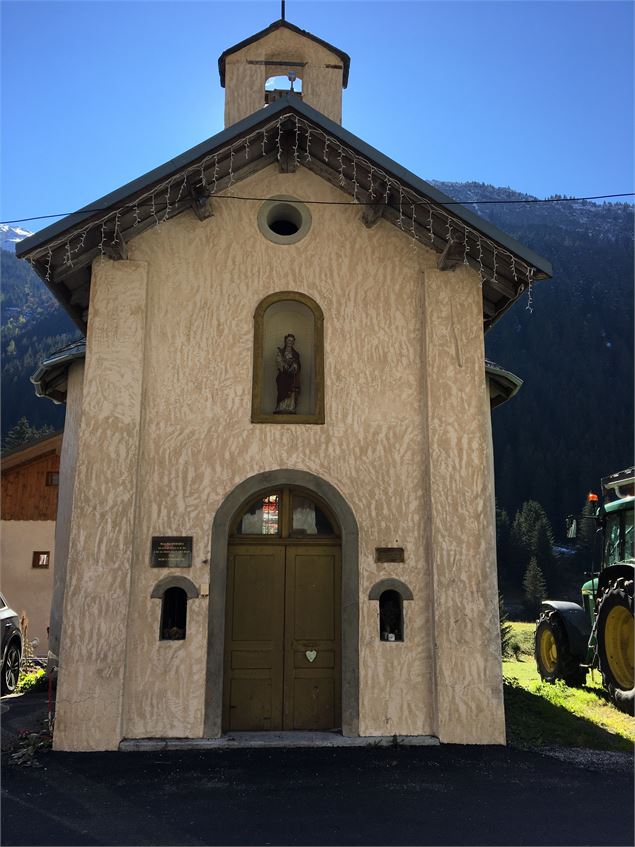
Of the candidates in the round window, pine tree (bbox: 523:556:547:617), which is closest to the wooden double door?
the round window

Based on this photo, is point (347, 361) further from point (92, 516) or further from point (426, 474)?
point (92, 516)

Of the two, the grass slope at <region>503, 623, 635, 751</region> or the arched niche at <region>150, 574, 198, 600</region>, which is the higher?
the arched niche at <region>150, 574, 198, 600</region>

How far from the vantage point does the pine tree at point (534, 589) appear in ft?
185

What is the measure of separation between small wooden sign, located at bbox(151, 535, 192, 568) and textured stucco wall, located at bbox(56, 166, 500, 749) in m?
0.08

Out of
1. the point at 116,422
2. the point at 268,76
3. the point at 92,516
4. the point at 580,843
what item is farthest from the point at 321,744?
the point at 268,76

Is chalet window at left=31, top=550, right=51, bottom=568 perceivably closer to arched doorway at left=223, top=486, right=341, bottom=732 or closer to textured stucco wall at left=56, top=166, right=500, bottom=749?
textured stucco wall at left=56, top=166, right=500, bottom=749

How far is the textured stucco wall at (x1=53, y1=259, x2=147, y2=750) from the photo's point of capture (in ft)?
25.4

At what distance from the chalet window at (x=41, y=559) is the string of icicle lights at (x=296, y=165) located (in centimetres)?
1553

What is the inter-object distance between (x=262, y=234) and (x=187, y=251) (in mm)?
1001

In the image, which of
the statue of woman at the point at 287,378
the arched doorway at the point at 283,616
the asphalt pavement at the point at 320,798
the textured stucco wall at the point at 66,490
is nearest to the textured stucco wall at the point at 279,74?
the statue of woman at the point at 287,378

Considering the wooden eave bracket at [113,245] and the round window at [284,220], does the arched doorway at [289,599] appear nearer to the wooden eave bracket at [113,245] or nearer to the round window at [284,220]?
the round window at [284,220]

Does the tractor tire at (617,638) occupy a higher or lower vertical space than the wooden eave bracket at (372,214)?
lower

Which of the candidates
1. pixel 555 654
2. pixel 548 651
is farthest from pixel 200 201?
pixel 548 651

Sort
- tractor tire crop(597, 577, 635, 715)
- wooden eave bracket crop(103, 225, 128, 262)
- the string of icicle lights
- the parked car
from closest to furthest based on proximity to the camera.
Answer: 1. the string of icicle lights
2. wooden eave bracket crop(103, 225, 128, 262)
3. tractor tire crop(597, 577, 635, 715)
4. the parked car
